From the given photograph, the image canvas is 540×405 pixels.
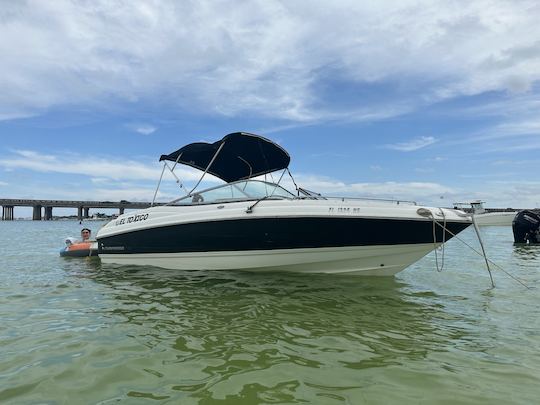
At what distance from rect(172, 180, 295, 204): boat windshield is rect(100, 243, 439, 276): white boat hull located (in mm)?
1238

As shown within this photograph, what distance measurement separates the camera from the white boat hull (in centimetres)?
762

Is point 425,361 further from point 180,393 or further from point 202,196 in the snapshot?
point 202,196

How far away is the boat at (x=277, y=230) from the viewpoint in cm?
727

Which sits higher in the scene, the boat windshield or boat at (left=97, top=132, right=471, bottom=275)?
the boat windshield

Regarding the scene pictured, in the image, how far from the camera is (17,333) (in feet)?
15.5

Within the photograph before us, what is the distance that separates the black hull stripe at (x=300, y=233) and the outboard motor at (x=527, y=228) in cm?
1695

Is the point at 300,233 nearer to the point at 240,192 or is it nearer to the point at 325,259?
the point at 325,259

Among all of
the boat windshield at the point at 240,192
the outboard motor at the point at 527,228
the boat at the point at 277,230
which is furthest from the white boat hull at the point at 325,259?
the outboard motor at the point at 527,228

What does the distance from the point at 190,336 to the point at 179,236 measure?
14.3ft

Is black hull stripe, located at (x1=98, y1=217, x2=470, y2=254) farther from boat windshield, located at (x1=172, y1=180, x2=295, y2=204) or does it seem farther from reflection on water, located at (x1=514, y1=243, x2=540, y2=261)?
reflection on water, located at (x1=514, y1=243, x2=540, y2=261)

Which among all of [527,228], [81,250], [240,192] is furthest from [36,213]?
[240,192]

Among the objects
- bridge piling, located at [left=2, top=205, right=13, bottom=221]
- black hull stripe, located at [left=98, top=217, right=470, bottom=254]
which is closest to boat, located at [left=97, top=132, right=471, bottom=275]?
black hull stripe, located at [left=98, top=217, right=470, bottom=254]

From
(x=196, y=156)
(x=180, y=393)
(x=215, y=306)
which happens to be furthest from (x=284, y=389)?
(x=196, y=156)

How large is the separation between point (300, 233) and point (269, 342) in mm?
3303
